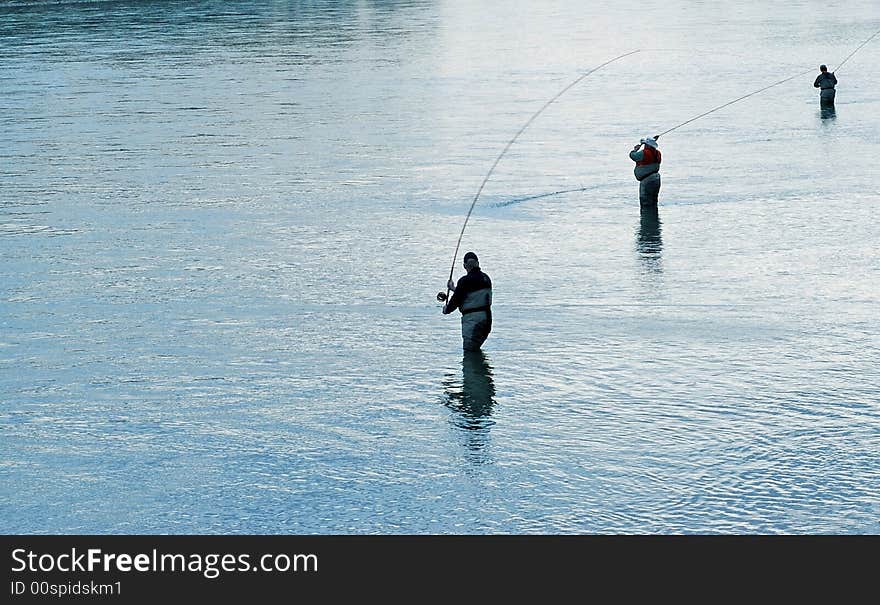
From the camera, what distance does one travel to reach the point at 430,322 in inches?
714

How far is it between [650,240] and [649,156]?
2.10 metres

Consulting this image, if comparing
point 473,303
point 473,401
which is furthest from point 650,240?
point 473,401

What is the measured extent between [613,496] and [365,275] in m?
8.83

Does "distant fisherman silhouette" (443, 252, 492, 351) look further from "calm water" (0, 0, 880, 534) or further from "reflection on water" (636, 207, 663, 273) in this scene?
"reflection on water" (636, 207, 663, 273)

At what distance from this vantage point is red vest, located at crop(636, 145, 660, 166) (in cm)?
2392

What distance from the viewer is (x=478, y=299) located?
625 inches

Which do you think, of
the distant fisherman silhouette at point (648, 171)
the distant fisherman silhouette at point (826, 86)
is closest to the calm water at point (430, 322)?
the distant fisherman silhouette at point (648, 171)

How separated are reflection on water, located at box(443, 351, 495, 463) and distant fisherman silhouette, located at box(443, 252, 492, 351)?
28 cm

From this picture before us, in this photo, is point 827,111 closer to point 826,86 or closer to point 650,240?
point 826,86

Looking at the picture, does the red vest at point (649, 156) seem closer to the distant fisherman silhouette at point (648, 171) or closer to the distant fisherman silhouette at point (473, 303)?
the distant fisherman silhouette at point (648, 171)

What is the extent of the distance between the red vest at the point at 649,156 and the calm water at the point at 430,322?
3.28ft

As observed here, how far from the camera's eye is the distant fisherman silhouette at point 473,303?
1564 cm

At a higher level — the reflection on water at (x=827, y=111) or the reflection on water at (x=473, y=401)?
the reflection on water at (x=827, y=111)
